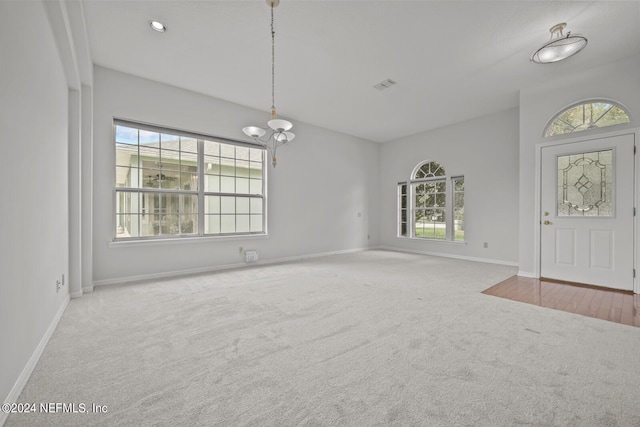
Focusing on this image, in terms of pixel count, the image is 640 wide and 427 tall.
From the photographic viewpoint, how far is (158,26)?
300 centimetres

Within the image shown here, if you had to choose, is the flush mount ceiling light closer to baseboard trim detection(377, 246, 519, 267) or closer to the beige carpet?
the beige carpet

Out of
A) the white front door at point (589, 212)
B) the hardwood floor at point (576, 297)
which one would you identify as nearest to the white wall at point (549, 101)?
the white front door at point (589, 212)

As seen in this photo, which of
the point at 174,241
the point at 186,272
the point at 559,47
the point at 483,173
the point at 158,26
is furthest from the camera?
the point at 483,173

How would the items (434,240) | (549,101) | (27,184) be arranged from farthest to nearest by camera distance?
1. (434,240)
2. (549,101)
3. (27,184)

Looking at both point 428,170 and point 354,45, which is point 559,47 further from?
point 428,170

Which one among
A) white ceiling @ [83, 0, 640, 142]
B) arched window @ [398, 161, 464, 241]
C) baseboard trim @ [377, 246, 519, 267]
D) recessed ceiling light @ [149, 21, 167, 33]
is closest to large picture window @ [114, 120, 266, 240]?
white ceiling @ [83, 0, 640, 142]

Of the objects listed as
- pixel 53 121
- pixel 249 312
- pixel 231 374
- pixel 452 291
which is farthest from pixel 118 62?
pixel 452 291

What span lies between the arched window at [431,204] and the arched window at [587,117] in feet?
6.70

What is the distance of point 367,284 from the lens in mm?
3900

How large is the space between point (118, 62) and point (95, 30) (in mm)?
663

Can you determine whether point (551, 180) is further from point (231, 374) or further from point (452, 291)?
point (231, 374)

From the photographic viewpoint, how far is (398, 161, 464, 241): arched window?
6.26 m

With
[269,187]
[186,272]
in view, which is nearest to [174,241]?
[186,272]

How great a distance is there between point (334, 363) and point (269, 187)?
4.15 meters
